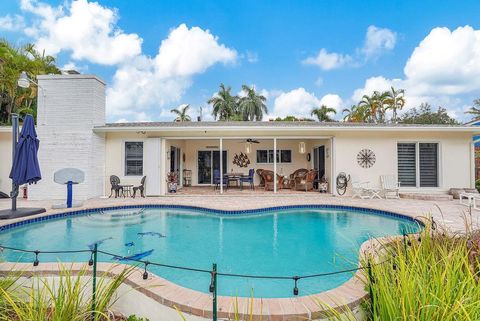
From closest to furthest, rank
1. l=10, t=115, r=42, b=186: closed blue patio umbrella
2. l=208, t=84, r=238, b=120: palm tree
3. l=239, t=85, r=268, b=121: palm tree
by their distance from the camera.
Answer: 1. l=10, t=115, r=42, b=186: closed blue patio umbrella
2. l=239, t=85, r=268, b=121: palm tree
3. l=208, t=84, r=238, b=120: palm tree

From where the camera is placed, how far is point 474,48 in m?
13.9

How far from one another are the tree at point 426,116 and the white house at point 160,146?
2163 cm

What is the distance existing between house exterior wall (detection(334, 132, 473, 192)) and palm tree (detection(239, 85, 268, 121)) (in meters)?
20.1

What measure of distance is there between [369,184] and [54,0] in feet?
53.5

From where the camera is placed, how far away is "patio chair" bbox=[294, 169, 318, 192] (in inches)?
478

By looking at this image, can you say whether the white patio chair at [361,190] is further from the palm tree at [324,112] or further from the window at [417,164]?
the palm tree at [324,112]

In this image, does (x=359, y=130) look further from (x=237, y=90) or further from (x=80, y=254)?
(x=237, y=90)

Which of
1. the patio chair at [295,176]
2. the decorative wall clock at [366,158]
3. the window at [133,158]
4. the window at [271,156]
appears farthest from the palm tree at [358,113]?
the window at [133,158]

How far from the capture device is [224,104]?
3083cm

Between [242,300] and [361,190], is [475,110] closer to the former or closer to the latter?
[361,190]

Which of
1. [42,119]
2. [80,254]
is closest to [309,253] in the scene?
[80,254]

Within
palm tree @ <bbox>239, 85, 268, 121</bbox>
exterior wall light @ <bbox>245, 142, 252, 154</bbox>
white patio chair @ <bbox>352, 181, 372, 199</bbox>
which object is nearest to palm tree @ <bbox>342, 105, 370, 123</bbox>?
palm tree @ <bbox>239, 85, 268, 121</bbox>

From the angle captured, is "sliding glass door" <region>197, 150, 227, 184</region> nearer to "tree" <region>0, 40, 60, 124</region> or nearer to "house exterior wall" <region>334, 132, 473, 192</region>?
"house exterior wall" <region>334, 132, 473, 192</region>

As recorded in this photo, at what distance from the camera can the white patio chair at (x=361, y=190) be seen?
33.5ft
